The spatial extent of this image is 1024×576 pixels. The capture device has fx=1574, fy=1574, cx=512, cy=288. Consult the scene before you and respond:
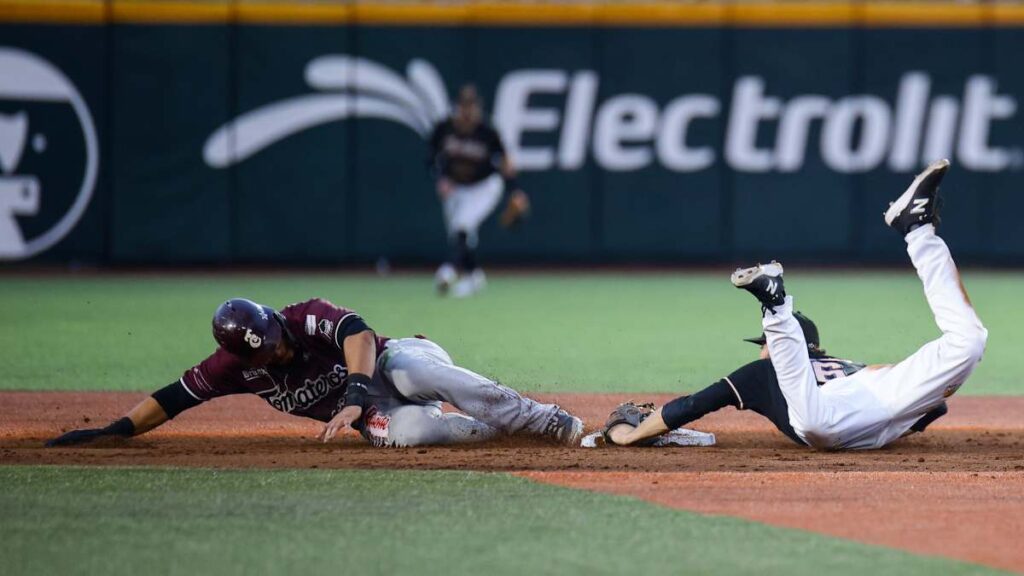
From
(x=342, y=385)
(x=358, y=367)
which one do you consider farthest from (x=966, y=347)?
(x=342, y=385)

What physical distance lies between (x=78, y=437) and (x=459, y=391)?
1.75 metres

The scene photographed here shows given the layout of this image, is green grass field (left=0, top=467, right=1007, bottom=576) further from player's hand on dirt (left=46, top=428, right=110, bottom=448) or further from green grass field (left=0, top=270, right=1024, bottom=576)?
player's hand on dirt (left=46, top=428, right=110, bottom=448)

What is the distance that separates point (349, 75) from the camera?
18.7 meters

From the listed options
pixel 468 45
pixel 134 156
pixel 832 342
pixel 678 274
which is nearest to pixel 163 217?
pixel 134 156

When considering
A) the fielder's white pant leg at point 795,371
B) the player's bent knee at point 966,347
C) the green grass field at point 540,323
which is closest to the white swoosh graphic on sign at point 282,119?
the green grass field at point 540,323

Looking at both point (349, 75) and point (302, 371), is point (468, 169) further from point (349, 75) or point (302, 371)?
point (302, 371)

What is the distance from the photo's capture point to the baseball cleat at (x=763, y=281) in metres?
6.66

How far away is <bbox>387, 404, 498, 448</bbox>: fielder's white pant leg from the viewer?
7.21 meters

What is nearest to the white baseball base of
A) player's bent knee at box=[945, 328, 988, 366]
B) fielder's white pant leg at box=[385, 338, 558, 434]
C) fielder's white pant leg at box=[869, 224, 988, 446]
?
fielder's white pant leg at box=[385, 338, 558, 434]

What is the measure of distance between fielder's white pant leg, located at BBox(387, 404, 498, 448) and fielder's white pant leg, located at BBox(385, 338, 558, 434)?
51 mm

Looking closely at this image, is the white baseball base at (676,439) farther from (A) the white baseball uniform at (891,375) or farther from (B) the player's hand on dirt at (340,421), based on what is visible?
(B) the player's hand on dirt at (340,421)

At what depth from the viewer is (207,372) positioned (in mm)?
6996

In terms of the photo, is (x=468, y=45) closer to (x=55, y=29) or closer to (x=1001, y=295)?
(x=55, y=29)

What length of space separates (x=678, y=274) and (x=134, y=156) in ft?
21.7
